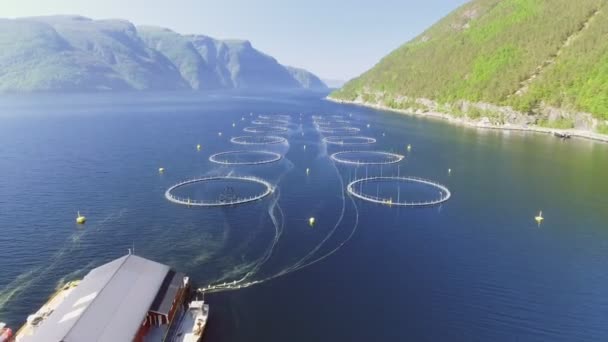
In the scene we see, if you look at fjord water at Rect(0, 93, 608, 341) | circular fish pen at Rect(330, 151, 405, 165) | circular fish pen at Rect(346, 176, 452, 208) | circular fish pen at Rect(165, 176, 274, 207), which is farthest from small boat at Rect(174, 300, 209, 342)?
circular fish pen at Rect(330, 151, 405, 165)

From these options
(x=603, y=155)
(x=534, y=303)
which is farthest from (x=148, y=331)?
(x=603, y=155)

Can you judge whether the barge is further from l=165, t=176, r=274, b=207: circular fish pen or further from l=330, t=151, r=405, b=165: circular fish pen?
l=330, t=151, r=405, b=165: circular fish pen

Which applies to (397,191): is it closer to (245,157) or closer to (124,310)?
(245,157)

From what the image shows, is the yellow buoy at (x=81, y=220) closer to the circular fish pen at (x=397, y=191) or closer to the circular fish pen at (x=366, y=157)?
the circular fish pen at (x=397, y=191)

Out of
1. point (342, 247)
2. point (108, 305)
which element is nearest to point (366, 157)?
point (342, 247)

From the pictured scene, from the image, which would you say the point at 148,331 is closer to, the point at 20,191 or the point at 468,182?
the point at 20,191

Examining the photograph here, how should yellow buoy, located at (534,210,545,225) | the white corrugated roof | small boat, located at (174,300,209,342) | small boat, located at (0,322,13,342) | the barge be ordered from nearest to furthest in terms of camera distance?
the white corrugated roof → the barge → small boat, located at (0,322,13,342) → small boat, located at (174,300,209,342) → yellow buoy, located at (534,210,545,225)
